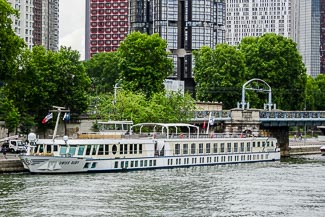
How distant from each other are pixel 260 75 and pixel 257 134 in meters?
35.5

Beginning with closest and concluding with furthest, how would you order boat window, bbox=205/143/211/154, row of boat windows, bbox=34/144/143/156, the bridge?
row of boat windows, bbox=34/144/143/156 → boat window, bbox=205/143/211/154 → the bridge

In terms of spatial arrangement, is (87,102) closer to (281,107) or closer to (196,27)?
(281,107)

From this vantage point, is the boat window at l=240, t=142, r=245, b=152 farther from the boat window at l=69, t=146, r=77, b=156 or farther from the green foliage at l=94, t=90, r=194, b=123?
the boat window at l=69, t=146, r=77, b=156

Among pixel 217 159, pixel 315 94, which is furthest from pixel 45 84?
pixel 315 94

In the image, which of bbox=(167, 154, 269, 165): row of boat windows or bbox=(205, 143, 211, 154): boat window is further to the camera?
bbox=(205, 143, 211, 154): boat window

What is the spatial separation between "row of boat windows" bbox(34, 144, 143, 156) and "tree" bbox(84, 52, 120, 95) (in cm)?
8894

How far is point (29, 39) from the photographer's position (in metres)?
199

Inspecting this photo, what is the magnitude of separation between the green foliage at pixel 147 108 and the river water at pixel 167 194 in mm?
A: 16818

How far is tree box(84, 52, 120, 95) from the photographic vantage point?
174 meters

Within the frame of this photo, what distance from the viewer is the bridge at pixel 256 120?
109 meters

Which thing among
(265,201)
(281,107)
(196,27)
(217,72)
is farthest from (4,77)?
(196,27)

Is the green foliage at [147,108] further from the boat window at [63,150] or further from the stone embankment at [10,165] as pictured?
the stone embankment at [10,165]

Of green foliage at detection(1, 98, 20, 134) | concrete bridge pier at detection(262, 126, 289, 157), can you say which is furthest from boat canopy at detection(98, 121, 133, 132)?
concrete bridge pier at detection(262, 126, 289, 157)

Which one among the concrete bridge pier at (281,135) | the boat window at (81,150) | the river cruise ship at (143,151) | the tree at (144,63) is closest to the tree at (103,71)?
→ the tree at (144,63)
